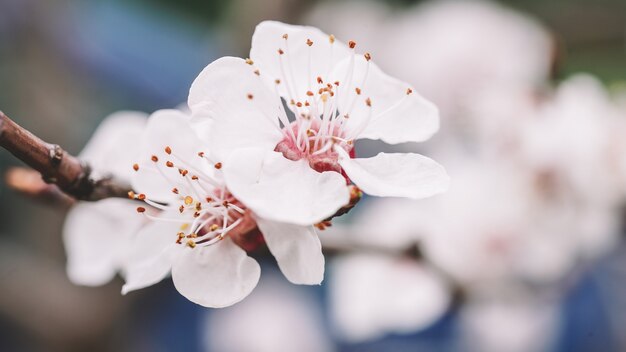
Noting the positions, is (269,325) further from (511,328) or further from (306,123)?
(306,123)

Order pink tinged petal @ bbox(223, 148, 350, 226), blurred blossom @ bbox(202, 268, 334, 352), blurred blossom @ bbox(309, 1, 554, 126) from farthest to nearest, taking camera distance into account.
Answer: blurred blossom @ bbox(202, 268, 334, 352) → blurred blossom @ bbox(309, 1, 554, 126) → pink tinged petal @ bbox(223, 148, 350, 226)

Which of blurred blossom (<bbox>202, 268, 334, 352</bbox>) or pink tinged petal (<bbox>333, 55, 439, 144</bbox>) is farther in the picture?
blurred blossom (<bbox>202, 268, 334, 352</bbox>)

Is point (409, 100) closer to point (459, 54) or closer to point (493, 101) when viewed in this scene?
point (493, 101)

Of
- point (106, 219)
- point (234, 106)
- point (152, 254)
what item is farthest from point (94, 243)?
point (234, 106)

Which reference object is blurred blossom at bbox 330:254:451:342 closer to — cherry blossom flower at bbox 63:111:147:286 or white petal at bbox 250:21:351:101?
cherry blossom flower at bbox 63:111:147:286

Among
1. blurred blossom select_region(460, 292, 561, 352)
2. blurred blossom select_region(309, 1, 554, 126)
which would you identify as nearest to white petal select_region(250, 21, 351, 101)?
blurred blossom select_region(309, 1, 554, 126)

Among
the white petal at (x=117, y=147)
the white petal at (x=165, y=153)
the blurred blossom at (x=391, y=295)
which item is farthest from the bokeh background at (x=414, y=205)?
the white petal at (x=165, y=153)
